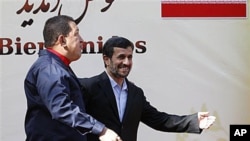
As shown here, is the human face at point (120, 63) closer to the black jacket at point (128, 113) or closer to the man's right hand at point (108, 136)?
the black jacket at point (128, 113)

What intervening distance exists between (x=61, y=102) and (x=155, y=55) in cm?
95

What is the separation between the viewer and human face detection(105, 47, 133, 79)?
2.70 metres

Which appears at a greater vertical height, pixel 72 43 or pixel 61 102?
pixel 72 43

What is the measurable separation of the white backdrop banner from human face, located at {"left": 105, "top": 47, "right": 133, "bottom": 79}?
0.10 m

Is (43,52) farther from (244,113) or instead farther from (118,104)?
(244,113)

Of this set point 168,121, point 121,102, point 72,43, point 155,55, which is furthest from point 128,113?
point 72,43

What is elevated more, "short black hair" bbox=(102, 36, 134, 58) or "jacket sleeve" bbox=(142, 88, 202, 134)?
"short black hair" bbox=(102, 36, 134, 58)

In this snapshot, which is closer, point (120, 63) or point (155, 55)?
point (120, 63)

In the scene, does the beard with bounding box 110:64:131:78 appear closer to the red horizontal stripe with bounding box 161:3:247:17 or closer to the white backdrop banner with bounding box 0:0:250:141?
the white backdrop banner with bounding box 0:0:250:141

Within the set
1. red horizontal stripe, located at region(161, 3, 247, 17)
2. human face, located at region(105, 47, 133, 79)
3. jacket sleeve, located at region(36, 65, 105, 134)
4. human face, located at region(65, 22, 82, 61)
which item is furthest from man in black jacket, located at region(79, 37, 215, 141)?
jacket sleeve, located at region(36, 65, 105, 134)

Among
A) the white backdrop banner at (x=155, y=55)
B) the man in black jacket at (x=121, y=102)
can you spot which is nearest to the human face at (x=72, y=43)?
the man in black jacket at (x=121, y=102)

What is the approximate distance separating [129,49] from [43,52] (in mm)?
682

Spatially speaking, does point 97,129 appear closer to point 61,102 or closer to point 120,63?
point 61,102

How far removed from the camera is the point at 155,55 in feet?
9.27
